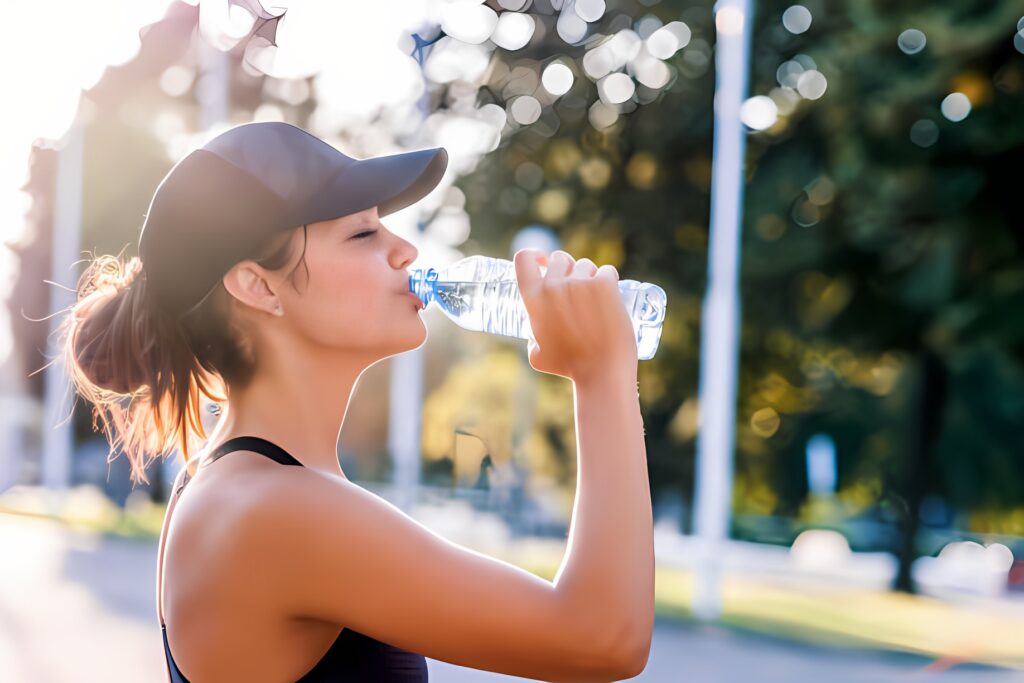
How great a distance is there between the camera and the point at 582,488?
1380 mm

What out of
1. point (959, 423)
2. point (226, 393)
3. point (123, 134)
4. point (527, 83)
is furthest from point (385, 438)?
point (226, 393)

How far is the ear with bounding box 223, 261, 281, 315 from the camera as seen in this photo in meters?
1.54

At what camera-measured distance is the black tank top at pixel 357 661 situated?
4.40ft

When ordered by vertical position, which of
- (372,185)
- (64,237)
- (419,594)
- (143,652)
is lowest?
(143,652)

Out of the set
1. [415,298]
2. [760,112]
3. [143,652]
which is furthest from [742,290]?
[415,298]

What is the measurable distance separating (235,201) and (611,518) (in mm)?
653

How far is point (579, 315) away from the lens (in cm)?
143

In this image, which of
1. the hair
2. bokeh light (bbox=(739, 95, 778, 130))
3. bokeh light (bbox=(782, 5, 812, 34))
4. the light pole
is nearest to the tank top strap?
the hair

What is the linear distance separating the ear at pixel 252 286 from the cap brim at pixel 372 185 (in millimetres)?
99

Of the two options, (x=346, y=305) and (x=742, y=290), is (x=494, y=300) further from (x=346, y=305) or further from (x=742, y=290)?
(x=742, y=290)

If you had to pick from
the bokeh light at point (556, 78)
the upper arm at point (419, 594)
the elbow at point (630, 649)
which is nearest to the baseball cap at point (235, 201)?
the upper arm at point (419, 594)

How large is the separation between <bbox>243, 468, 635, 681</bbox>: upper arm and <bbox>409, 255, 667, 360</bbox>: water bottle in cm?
95

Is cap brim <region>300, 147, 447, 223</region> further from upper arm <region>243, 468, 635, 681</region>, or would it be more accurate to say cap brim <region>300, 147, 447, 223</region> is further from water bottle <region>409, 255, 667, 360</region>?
water bottle <region>409, 255, 667, 360</region>

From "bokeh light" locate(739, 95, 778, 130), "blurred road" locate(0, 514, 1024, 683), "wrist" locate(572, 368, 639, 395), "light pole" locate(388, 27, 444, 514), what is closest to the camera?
"wrist" locate(572, 368, 639, 395)
